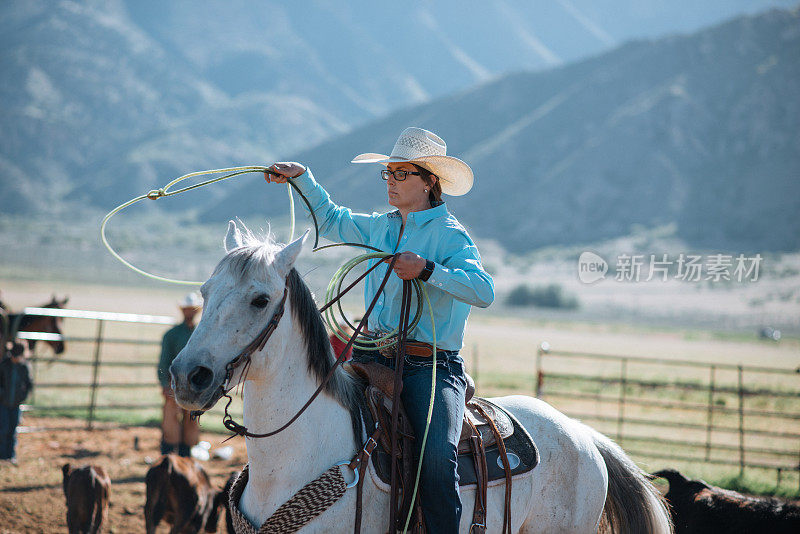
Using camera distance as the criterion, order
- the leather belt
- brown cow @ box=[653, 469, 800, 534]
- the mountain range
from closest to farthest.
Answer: the leather belt < brown cow @ box=[653, 469, 800, 534] < the mountain range

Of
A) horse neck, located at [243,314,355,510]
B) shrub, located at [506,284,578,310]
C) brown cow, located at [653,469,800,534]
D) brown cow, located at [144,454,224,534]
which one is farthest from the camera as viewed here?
shrub, located at [506,284,578,310]

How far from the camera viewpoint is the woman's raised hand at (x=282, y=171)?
3.61m

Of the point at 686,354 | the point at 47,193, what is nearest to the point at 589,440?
the point at 686,354

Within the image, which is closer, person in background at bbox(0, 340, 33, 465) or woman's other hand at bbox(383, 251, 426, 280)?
woman's other hand at bbox(383, 251, 426, 280)

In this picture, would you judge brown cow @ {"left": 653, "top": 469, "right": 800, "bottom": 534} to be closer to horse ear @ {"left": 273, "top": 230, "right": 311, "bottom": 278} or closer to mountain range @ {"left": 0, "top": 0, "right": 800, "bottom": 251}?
horse ear @ {"left": 273, "top": 230, "right": 311, "bottom": 278}

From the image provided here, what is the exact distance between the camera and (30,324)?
9.59 m

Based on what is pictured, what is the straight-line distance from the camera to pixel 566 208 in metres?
112

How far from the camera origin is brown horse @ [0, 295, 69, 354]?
809 cm

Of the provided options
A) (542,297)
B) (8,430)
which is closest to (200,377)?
(8,430)

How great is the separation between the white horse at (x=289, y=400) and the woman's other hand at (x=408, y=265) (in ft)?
1.34

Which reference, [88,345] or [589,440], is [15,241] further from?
[589,440]

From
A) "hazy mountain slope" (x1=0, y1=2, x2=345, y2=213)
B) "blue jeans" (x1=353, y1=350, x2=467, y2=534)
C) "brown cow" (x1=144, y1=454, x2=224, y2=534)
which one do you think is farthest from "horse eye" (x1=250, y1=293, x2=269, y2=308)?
"hazy mountain slope" (x1=0, y1=2, x2=345, y2=213)

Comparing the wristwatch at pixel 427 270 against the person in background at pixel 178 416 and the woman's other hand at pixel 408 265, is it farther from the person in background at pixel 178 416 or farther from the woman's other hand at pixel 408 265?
the person in background at pixel 178 416

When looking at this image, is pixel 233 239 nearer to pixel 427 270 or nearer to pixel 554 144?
pixel 427 270
